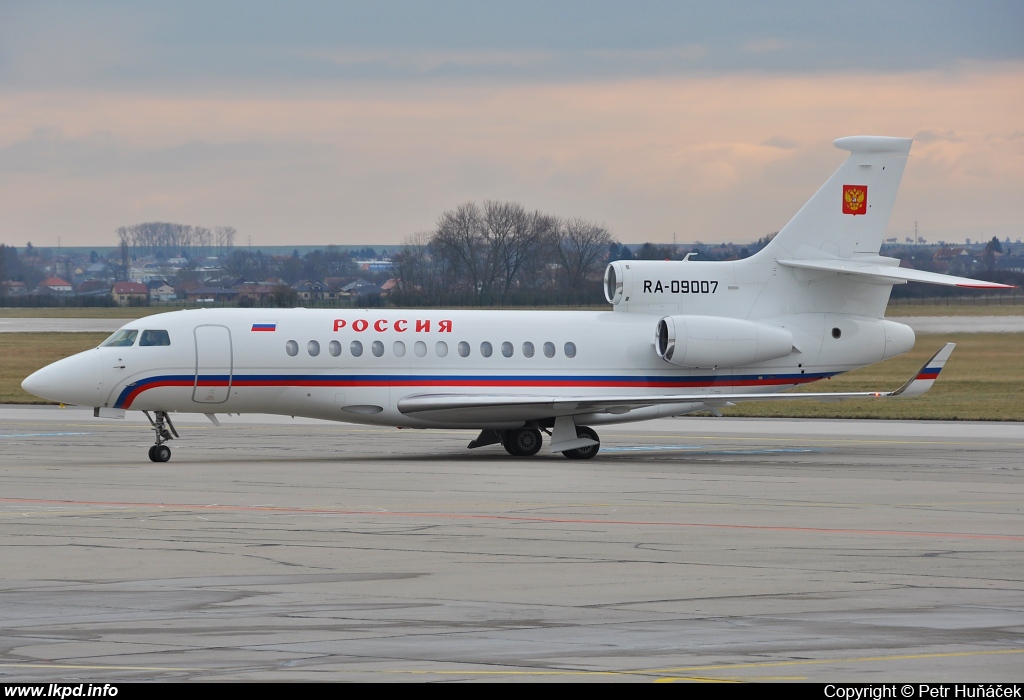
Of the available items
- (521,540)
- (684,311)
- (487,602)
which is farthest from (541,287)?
(487,602)

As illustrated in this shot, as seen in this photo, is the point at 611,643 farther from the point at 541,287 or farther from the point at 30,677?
the point at 541,287

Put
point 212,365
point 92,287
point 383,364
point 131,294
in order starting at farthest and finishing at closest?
point 92,287, point 131,294, point 383,364, point 212,365

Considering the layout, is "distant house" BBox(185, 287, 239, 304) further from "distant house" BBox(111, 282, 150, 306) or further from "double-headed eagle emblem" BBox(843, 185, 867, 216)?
"double-headed eagle emblem" BBox(843, 185, 867, 216)

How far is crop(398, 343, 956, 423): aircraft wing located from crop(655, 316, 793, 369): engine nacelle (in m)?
1.28

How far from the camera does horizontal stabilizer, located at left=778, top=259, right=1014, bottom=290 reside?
29.5 metres

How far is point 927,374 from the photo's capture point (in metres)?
28.1

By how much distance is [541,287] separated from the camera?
67.8m

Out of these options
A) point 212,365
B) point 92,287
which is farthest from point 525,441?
point 92,287

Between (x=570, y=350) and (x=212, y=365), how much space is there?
7.62 m

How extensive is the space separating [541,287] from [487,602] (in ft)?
182

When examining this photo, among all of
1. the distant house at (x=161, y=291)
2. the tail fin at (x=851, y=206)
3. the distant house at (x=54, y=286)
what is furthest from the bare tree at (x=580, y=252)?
the distant house at (x=54, y=286)

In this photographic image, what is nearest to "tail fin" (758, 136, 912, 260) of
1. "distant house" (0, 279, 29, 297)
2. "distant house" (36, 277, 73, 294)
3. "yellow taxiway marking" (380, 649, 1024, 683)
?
"yellow taxiway marking" (380, 649, 1024, 683)

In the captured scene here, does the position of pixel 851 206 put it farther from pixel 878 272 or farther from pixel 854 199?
pixel 878 272

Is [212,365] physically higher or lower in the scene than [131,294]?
higher
